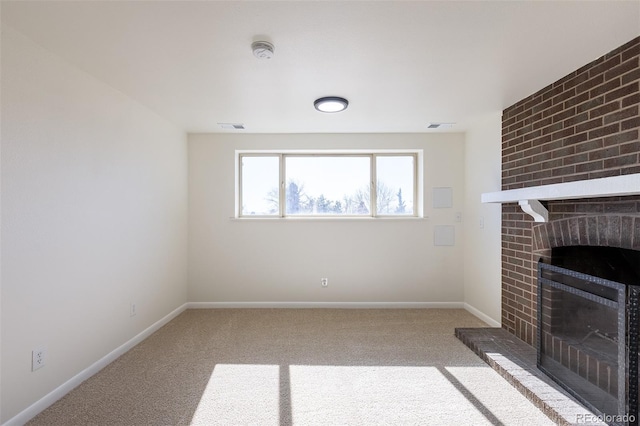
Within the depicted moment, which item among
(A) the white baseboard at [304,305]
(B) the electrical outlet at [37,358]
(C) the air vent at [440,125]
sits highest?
(C) the air vent at [440,125]

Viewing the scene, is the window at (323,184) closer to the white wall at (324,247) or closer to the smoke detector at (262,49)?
the white wall at (324,247)

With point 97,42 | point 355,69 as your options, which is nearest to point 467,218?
point 355,69

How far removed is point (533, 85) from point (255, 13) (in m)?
2.21

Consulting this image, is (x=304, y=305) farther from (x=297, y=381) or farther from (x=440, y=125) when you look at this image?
(x=440, y=125)

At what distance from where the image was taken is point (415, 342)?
303 centimetres

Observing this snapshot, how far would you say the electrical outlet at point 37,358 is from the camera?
1930 mm

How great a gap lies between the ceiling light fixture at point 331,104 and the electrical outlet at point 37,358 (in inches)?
103

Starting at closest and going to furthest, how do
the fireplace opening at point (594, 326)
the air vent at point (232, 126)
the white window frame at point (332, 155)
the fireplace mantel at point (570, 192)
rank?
the fireplace mantel at point (570, 192) < the fireplace opening at point (594, 326) < the air vent at point (232, 126) < the white window frame at point (332, 155)

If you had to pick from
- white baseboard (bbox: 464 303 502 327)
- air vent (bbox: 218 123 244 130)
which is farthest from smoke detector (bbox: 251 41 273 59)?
white baseboard (bbox: 464 303 502 327)

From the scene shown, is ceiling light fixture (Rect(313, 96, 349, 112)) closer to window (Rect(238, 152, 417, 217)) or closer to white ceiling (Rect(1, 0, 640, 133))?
white ceiling (Rect(1, 0, 640, 133))

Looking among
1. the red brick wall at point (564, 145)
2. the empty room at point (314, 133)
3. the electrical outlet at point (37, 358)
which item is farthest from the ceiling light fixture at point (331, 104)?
the electrical outlet at point (37, 358)

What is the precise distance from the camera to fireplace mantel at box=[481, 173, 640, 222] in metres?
1.54

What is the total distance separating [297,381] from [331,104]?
87.4 inches

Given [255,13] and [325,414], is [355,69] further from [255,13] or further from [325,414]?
[325,414]
